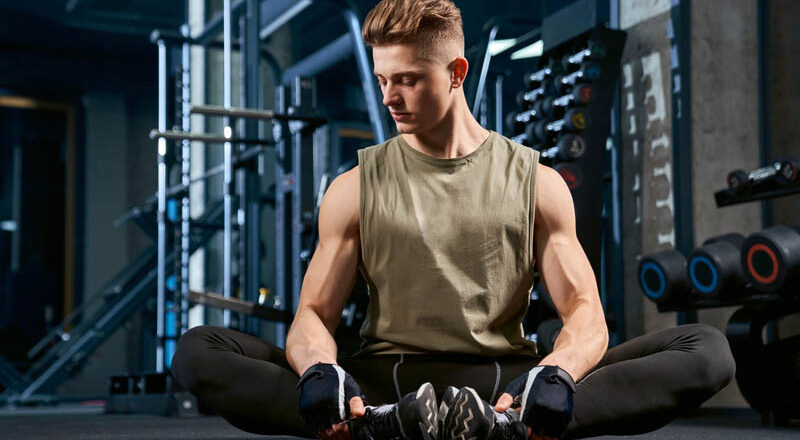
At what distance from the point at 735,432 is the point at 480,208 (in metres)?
1.53

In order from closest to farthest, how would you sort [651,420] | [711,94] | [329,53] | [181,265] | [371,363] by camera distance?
[651,420] < [371,363] < [711,94] < [181,265] < [329,53]

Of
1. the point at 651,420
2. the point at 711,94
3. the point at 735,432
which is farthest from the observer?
the point at 711,94

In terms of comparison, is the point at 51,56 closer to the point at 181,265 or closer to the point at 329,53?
the point at 329,53

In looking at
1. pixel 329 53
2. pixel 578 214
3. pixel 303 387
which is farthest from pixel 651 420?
pixel 329 53

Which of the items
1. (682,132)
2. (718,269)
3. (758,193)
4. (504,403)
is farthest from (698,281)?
(504,403)

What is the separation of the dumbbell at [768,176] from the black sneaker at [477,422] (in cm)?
220

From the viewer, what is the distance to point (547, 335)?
3.81 m

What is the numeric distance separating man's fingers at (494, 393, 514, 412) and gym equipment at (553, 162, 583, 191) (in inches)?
109

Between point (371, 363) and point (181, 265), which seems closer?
point (371, 363)

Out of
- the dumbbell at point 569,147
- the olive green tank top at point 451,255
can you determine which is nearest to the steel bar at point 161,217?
the dumbbell at point 569,147

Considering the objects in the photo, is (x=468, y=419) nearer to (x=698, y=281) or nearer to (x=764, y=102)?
(x=698, y=281)

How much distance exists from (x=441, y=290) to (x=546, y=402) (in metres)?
0.35

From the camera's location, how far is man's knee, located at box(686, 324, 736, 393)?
1571 millimetres

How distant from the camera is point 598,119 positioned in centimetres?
425
